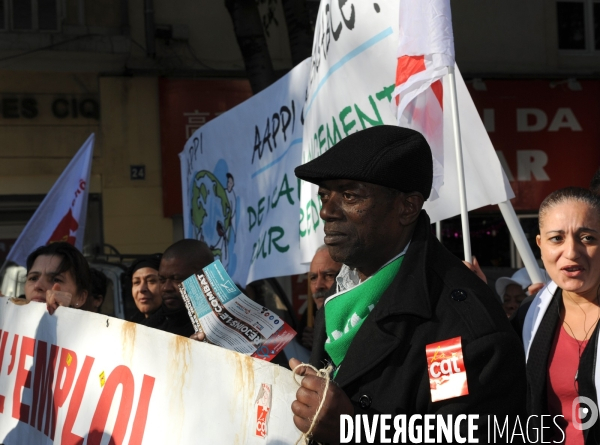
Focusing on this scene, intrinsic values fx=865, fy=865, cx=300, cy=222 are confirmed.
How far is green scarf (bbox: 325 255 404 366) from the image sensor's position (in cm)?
221

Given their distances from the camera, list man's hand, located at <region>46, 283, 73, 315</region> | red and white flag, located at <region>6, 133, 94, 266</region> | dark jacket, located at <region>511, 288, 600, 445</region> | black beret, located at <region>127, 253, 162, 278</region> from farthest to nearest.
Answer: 1. red and white flag, located at <region>6, 133, 94, 266</region>
2. black beret, located at <region>127, 253, 162, 278</region>
3. man's hand, located at <region>46, 283, 73, 315</region>
4. dark jacket, located at <region>511, 288, 600, 445</region>

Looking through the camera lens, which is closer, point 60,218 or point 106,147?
point 60,218

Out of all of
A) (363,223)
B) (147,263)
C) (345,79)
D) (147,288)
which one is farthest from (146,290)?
(363,223)

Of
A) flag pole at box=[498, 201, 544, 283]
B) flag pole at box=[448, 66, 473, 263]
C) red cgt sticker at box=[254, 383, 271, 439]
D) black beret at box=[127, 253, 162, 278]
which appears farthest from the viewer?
black beret at box=[127, 253, 162, 278]

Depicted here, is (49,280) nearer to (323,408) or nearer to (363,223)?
(363,223)

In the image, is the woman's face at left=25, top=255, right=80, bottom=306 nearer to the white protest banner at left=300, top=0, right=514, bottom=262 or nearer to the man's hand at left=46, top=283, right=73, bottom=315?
the man's hand at left=46, top=283, right=73, bottom=315

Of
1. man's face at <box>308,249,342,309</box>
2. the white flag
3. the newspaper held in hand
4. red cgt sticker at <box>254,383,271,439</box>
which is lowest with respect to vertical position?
red cgt sticker at <box>254,383,271,439</box>

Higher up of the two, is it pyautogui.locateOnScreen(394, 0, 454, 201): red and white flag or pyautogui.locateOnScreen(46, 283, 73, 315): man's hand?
pyautogui.locateOnScreen(394, 0, 454, 201): red and white flag

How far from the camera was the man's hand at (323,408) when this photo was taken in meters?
1.93

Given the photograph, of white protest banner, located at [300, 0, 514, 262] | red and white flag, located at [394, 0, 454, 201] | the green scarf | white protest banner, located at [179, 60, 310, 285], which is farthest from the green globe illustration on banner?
the green scarf

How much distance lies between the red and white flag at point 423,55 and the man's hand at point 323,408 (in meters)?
1.97

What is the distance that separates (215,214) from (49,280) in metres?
2.42

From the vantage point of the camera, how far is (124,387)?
3.08 meters

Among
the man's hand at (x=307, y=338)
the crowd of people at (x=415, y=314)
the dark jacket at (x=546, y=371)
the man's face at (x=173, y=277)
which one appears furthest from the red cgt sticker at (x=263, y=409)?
the man's hand at (x=307, y=338)
